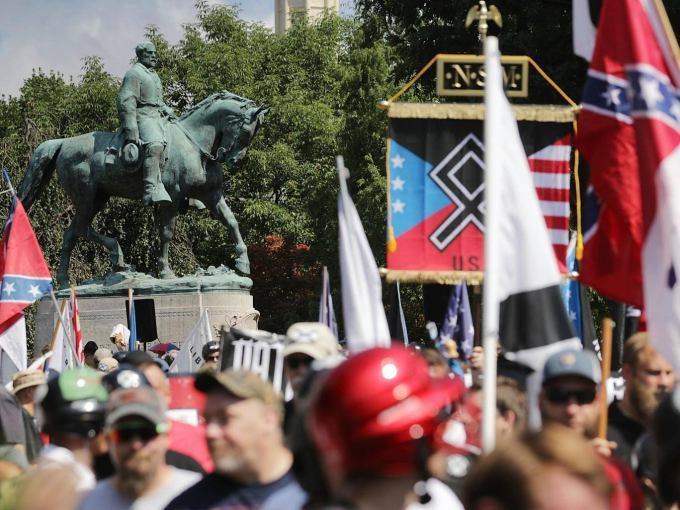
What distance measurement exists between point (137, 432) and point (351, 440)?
2.31 m

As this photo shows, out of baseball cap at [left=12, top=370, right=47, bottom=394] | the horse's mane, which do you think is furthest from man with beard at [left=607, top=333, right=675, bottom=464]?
the horse's mane

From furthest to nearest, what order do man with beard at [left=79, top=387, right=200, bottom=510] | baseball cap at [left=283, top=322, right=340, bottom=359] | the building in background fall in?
the building in background, baseball cap at [left=283, top=322, right=340, bottom=359], man with beard at [left=79, top=387, right=200, bottom=510]

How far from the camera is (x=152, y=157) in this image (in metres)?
24.1

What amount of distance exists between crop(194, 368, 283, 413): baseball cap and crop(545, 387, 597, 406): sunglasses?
3.32 ft

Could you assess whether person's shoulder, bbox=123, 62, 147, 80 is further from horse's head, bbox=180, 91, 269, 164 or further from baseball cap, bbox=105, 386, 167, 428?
baseball cap, bbox=105, 386, 167, 428

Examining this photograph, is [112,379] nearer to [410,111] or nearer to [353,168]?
[410,111]

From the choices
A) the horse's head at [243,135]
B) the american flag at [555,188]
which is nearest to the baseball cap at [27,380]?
the american flag at [555,188]

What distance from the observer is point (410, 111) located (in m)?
9.86

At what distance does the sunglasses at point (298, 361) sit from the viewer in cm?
668

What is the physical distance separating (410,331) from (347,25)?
19006mm

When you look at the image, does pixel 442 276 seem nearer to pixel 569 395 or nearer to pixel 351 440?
pixel 569 395

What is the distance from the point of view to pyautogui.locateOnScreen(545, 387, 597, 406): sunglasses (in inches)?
209

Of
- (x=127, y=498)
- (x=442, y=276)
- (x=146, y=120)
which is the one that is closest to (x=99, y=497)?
(x=127, y=498)

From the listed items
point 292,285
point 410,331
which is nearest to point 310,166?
point 292,285
